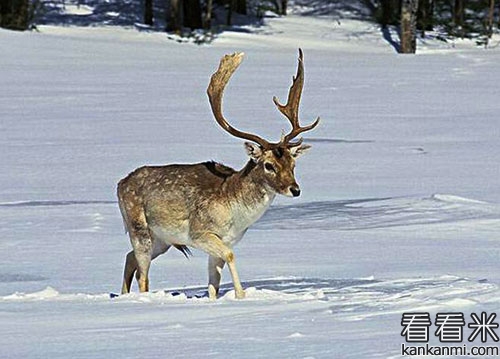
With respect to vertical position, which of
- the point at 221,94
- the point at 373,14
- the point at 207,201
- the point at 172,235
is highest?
the point at 221,94

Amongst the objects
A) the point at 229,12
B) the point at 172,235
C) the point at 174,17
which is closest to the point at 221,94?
the point at 172,235

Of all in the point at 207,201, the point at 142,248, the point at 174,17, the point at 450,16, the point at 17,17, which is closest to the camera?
the point at 207,201

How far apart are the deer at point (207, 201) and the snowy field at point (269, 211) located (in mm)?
322

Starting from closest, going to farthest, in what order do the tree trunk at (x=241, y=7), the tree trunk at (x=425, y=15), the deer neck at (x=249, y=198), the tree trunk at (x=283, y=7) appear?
the deer neck at (x=249, y=198) → the tree trunk at (x=425, y=15) → the tree trunk at (x=241, y=7) → the tree trunk at (x=283, y=7)

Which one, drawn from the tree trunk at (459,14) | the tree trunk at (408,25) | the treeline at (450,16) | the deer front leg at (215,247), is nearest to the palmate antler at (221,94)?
the deer front leg at (215,247)

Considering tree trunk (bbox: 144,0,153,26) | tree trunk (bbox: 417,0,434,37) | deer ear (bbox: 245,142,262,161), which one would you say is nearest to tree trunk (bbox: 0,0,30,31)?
tree trunk (bbox: 144,0,153,26)

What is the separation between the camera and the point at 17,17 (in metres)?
31.6

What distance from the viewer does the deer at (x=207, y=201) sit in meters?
7.89

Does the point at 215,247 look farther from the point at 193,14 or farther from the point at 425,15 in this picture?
the point at 425,15

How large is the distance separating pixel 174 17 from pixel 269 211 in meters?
22.4

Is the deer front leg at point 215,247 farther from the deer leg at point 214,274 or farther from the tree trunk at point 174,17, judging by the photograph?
the tree trunk at point 174,17


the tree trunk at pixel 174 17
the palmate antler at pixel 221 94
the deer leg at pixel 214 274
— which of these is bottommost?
the tree trunk at pixel 174 17

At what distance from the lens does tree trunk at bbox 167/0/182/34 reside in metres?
33.8

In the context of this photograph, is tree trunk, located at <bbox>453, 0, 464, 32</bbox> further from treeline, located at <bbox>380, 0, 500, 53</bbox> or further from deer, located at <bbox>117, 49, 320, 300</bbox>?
deer, located at <bbox>117, 49, 320, 300</bbox>
